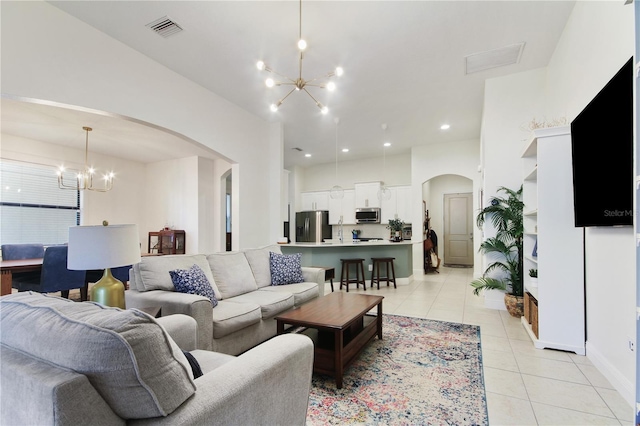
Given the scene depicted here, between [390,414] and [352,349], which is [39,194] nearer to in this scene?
[352,349]

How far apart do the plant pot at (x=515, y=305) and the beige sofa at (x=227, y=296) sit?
253 centimetres

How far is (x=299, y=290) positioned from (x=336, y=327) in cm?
128

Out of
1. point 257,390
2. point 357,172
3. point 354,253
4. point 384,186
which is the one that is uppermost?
point 357,172

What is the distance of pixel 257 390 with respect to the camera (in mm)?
1114

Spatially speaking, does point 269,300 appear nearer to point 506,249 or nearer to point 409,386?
point 409,386

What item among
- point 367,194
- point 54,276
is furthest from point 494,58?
point 54,276

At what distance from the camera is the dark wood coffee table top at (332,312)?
2322 millimetres

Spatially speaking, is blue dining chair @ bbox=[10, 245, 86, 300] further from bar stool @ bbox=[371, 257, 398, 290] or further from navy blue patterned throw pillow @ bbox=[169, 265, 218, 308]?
bar stool @ bbox=[371, 257, 398, 290]

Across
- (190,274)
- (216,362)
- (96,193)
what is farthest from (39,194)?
(216,362)

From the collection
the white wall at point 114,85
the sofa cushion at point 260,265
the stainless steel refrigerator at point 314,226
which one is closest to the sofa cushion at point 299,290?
the sofa cushion at point 260,265

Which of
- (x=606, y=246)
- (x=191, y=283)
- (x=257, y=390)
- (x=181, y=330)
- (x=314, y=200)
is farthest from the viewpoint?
(x=314, y=200)

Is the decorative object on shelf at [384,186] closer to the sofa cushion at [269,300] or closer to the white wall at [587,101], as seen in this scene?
the white wall at [587,101]

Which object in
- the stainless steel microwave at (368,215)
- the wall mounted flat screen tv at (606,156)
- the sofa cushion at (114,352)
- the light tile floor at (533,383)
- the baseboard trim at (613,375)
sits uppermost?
the wall mounted flat screen tv at (606,156)

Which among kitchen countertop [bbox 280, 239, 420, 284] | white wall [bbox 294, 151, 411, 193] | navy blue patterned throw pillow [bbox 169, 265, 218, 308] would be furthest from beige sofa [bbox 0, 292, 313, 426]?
white wall [bbox 294, 151, 411, 193]
